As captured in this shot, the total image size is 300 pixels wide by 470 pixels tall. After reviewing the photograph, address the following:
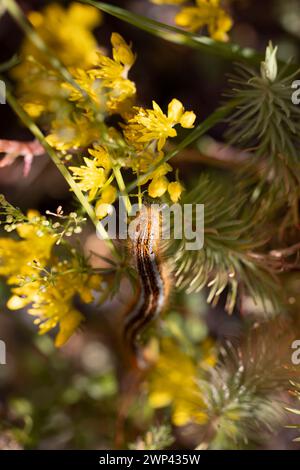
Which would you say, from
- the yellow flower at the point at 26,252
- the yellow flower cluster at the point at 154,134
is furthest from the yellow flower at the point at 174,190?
the yellow flower at the point at 26,252

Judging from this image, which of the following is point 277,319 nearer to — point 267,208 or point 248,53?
point 267,208

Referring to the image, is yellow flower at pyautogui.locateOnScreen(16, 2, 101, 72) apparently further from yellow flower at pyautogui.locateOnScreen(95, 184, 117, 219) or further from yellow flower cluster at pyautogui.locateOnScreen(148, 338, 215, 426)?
yellow flower cluster at pyautogui.locateOnScreen(148, 338, 215, 426)

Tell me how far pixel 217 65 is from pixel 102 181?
99 centimetres

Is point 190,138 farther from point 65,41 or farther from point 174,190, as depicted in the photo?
point 65,41

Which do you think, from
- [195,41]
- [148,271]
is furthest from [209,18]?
[148,271]

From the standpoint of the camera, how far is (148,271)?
87 cm

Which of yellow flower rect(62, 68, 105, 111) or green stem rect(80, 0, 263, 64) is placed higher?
green stem rect(80, 0, 263, 64)

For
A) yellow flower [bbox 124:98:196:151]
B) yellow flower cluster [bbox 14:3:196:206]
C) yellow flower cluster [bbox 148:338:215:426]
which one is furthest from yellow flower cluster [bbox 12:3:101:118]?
yellow flower cluster [bbox 148:338:215:426]

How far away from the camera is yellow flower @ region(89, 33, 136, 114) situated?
852 millimetres

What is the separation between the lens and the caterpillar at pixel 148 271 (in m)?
0.82

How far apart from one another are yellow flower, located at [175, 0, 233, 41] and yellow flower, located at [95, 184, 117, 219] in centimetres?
45

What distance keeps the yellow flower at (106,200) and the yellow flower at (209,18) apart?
0.45m

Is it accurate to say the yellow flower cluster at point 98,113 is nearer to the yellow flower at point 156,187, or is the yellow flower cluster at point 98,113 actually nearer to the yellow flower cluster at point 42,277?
the yellow flower at point 156,187

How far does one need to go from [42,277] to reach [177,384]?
0.45 metres
